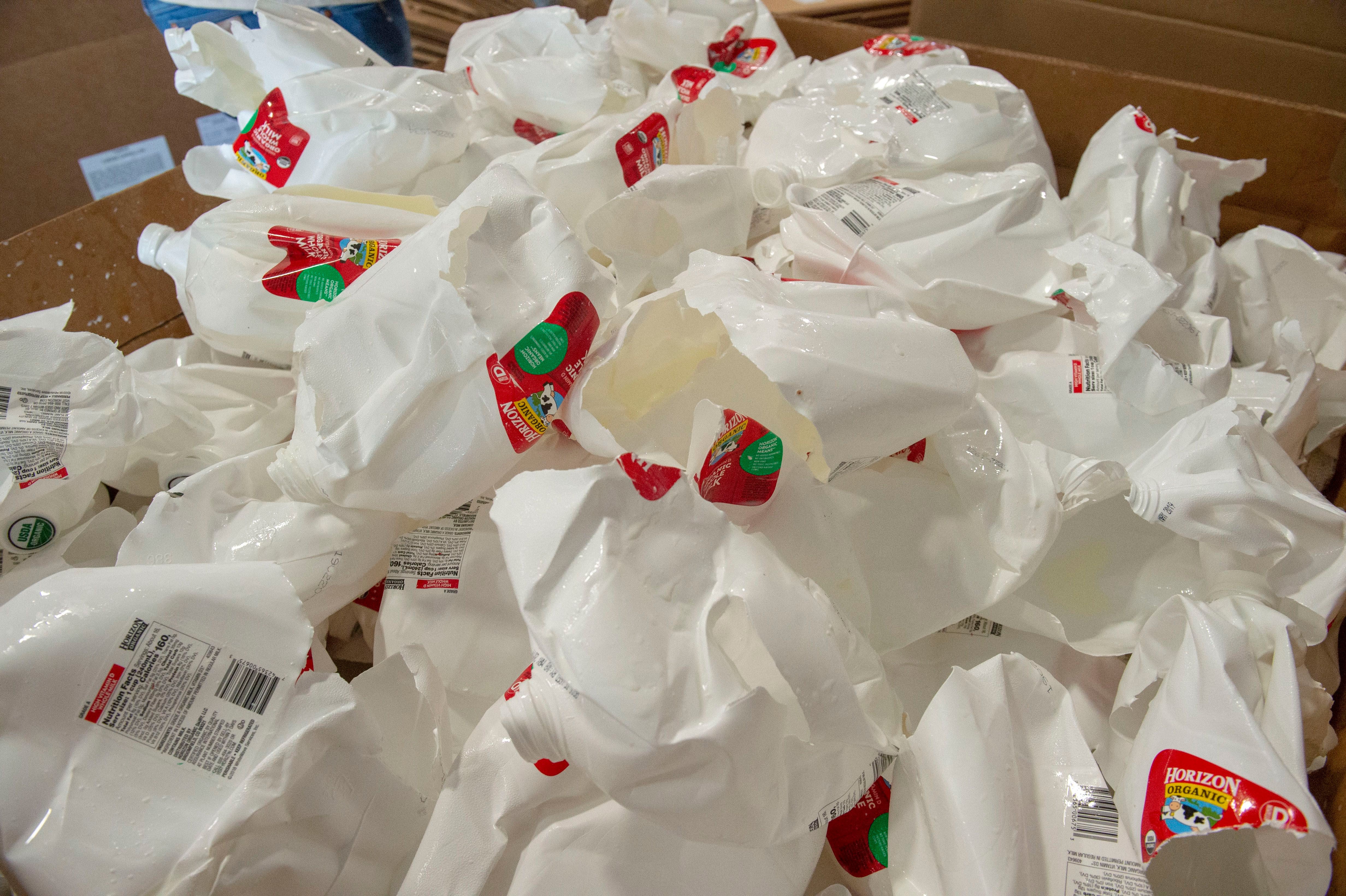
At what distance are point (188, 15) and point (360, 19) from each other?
0.79 ft

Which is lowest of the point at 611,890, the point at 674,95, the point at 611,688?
the point at 611,890

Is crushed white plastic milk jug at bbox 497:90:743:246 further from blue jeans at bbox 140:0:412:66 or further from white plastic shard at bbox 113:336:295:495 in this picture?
blue jeans at bbox 140:0:412:66

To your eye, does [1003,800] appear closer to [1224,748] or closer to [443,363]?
[1224,748]

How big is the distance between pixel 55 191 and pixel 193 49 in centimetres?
83

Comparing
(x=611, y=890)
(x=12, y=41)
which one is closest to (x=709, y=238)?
(x=611, y=890)

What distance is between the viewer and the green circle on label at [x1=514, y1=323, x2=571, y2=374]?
2.04 ft

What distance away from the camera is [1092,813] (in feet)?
1.84

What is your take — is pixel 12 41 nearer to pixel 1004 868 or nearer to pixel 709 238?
pixel 709 238

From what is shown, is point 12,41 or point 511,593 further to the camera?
point 12,41

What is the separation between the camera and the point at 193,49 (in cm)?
95

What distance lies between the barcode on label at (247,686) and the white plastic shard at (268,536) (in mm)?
107

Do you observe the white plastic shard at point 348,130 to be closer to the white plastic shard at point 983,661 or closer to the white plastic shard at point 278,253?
the white plastic shard at point 278,253

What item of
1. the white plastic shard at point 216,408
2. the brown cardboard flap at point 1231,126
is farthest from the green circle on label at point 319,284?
the brown cardboard flap at point 1231,126

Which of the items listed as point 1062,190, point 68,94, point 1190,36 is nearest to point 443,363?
point 1062,190
